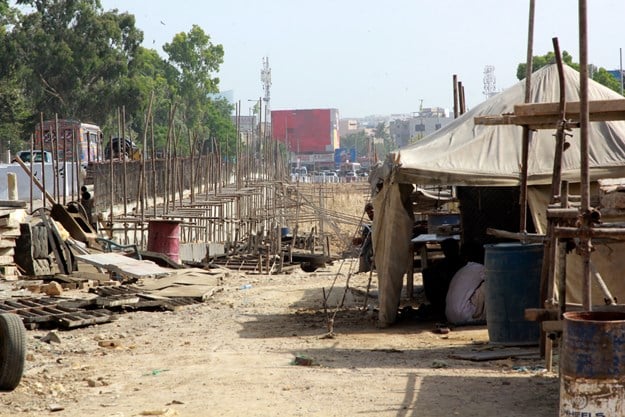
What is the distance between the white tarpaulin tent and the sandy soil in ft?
3.08

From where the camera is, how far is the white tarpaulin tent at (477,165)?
1309cm

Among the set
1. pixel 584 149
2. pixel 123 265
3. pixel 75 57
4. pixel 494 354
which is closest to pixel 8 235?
pixel 123 265

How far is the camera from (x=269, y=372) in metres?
9.51

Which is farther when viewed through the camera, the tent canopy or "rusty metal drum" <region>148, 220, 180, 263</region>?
"rusty metal drum" <region>148, 220, 180, 263</region>

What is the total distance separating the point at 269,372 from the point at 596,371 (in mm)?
3685

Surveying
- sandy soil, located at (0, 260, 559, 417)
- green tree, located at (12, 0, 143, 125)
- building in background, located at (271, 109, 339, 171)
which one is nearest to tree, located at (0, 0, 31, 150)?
green tree, located at (12, 0, 143, 125)

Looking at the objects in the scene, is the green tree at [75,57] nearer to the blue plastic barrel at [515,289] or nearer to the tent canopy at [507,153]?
the tent canopy at [507,153]

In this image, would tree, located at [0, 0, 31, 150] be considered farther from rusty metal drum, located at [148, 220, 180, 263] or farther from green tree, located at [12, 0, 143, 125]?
rusty metal drum, located at [148, 220, 180, 263]

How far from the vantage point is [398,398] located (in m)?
8.35

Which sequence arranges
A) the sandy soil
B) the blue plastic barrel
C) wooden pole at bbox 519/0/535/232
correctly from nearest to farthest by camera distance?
the sandy soil → wooden pole at bbox 519/0/535/232 → the blue plastic barrel

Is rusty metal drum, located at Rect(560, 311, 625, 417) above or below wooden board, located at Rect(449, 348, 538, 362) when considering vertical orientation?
above

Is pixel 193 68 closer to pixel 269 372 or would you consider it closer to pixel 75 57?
pixel 75 57

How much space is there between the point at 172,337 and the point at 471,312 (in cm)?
361

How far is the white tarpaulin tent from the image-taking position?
13.1 metres
